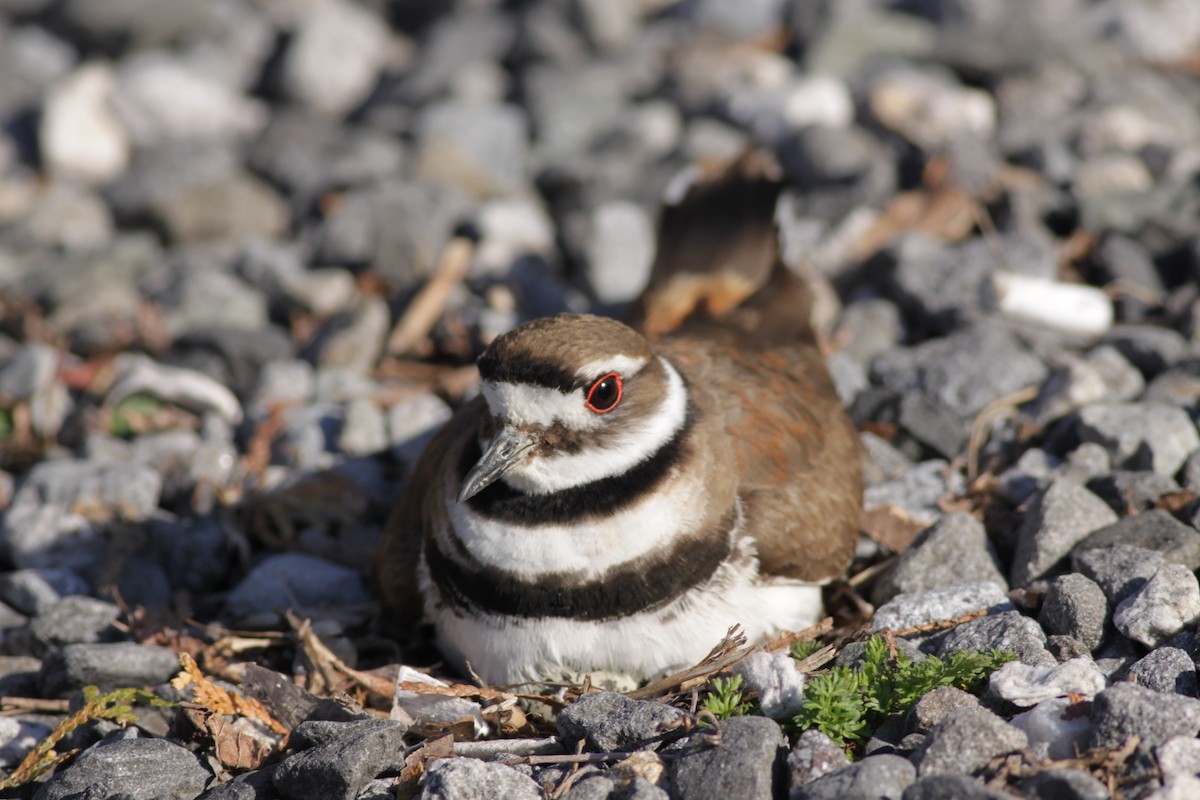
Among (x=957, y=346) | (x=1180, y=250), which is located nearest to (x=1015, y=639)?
(x=957, y=346)

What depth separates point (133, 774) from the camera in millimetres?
4129

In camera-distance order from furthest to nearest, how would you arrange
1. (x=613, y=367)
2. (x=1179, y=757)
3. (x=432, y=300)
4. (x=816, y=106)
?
(x=816, y=106), (x=432, y=300), (x=613, y=367), (x=1179, y=757)

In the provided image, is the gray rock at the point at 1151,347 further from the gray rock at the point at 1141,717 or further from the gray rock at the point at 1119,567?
the gray rock at the point at 1141,717

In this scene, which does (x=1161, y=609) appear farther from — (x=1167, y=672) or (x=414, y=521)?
(x=414, y=521)

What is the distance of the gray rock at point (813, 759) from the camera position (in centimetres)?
370

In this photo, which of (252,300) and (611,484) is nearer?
(611,484)

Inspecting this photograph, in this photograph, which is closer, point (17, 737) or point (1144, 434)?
point (17, 737)

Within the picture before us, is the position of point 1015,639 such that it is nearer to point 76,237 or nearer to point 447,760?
point 447,760

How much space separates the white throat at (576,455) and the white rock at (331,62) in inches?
237

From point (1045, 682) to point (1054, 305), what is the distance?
318cm

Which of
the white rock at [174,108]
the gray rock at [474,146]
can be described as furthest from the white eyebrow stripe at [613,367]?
the white rock at [174,108]

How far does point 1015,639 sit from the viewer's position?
4172 millimetres

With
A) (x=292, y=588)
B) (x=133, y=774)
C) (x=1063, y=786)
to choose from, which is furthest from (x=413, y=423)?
(x=1063, y=786)

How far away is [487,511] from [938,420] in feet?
8.35
